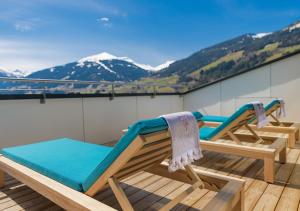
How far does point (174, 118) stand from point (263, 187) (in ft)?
5.15

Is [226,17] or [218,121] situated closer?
[218,121]

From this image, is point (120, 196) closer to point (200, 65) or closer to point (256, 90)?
point (256, 90)

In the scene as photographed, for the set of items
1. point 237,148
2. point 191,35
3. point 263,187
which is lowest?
point 263,187

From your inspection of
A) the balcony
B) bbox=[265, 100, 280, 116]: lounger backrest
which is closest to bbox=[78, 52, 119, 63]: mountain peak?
the balcony

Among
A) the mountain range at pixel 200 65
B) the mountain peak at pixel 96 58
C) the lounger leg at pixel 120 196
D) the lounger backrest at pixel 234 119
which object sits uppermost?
the mountain peak at pixel 96 58

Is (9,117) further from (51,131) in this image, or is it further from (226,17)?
(226,17)

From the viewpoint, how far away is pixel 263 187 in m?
2.29

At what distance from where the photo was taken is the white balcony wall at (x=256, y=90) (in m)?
5.89

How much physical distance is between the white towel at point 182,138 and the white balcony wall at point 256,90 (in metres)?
5.45

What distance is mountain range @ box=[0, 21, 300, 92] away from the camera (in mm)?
7918

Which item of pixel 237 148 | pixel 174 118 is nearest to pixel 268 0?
pixel 237 148

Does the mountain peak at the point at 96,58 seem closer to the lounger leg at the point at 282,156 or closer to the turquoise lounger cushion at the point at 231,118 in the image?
the turquoise lounger cushion at the point at 231,118

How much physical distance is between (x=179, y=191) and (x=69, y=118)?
2.66 meters

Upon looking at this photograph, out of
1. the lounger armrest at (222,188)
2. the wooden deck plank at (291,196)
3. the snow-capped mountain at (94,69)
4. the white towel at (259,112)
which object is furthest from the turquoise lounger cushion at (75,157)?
the snow-capped mountain at (94,69)
